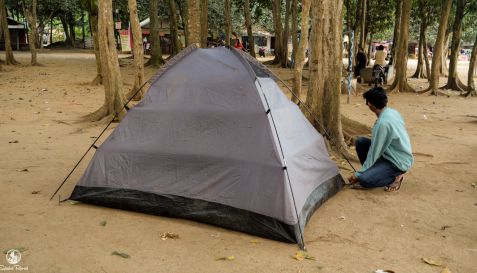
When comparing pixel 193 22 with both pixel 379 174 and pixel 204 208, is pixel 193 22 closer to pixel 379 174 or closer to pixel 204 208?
pixel 379 174

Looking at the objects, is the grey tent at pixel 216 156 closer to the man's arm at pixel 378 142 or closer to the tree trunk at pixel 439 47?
the man's arm at pixel 378 142

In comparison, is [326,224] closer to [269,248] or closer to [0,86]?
[269,248]

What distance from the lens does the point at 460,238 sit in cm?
424

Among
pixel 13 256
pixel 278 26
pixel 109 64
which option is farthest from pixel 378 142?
pixel 278 26

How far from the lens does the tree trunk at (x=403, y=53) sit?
15916mm

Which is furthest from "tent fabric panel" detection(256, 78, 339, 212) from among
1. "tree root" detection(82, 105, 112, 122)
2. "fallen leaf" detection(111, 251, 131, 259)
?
"tree root" detection(82, 105, 112, 122)

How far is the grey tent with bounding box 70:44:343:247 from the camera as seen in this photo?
169 inches

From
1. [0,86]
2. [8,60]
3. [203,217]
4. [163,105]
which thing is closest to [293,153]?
[203,217]

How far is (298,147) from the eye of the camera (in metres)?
4.90

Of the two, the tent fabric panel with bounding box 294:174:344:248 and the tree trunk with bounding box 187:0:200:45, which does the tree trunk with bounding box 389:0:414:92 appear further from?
the tent fabric panel with bounding box 294:174:344:248

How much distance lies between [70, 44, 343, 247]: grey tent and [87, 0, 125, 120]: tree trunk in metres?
4.43

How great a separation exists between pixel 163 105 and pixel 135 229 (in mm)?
1381

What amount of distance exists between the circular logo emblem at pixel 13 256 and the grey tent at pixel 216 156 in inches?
46.8

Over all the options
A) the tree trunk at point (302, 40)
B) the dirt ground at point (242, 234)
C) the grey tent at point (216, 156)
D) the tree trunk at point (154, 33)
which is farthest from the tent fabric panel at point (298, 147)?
the tree trunk at point (154, 33)
